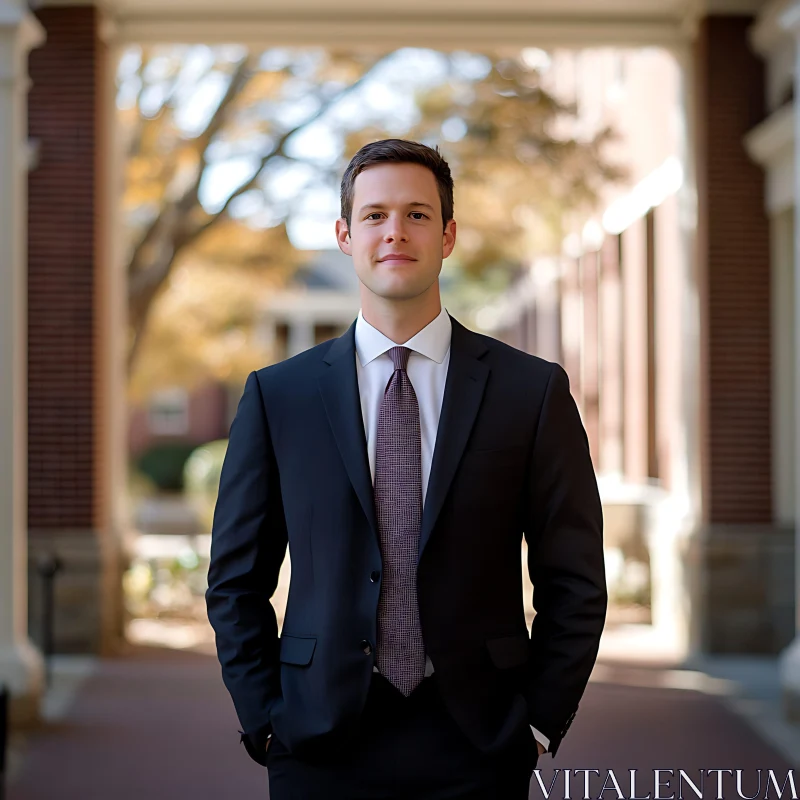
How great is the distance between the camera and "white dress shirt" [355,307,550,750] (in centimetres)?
265

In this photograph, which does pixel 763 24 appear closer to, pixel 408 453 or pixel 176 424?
pixel 408 453

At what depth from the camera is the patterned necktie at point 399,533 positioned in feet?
8.30

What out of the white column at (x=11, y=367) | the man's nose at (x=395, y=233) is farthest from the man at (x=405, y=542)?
the white column at (x=11, y=367)

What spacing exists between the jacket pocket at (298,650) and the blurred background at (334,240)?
9.25 feet

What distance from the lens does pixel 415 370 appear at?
106 inches

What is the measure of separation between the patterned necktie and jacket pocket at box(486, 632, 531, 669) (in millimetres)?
150

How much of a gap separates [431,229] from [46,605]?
7032mm

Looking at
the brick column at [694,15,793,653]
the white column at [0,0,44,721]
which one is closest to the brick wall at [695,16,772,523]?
the brick column at [694,15,793,653]

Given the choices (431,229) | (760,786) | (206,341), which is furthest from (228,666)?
(206,341)

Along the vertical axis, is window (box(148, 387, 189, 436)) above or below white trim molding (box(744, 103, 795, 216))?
below

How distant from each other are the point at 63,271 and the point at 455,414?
7.79 m

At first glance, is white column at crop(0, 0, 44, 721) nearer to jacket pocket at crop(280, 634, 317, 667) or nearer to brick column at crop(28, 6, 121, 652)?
brick column at crop(28, 6, 121, 652)

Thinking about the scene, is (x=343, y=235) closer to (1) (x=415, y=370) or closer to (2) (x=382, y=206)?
(2) (x=382, y=206)

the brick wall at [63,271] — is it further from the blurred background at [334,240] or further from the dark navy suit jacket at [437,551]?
the dark navy suit jacket at [437,551]
